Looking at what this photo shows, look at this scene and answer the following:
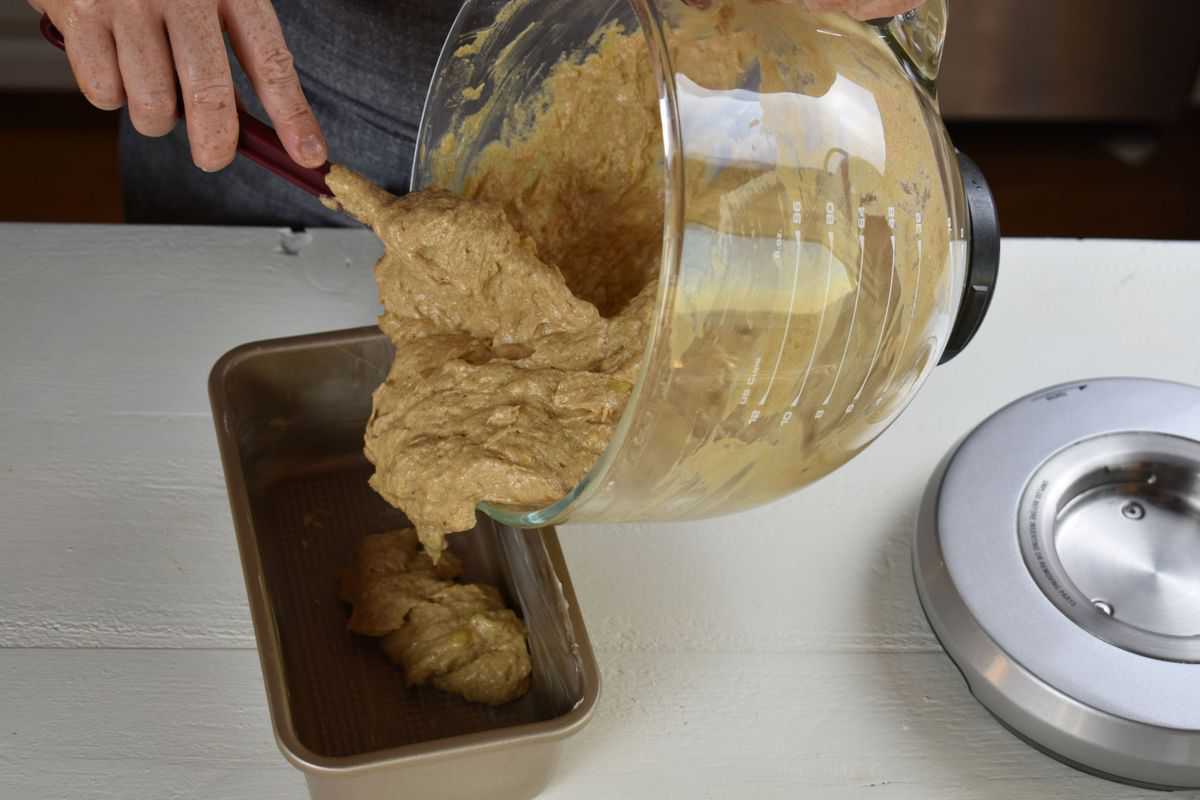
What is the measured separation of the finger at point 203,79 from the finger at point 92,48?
0.04 metres

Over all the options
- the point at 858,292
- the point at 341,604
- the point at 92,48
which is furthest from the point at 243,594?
the point at 858,292

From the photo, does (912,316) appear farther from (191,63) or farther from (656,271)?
(191,63)

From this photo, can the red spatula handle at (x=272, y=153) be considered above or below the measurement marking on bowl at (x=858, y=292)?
below

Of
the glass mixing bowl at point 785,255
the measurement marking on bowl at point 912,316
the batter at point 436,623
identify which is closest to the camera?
the glass mixing bowl at point 785,255

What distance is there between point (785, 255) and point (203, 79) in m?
0.34

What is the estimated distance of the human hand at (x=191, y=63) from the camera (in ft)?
2.35

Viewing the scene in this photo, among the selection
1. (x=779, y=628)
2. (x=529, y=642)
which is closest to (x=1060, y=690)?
(x=779, y=628)

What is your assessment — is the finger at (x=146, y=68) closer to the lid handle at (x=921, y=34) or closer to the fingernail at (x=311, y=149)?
the fingernail at (x=311, y=149)

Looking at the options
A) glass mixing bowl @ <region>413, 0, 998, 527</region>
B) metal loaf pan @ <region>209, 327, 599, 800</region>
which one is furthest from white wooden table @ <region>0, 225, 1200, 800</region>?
glass mixing bowl @ <region>413, 0, 998, 527</region>

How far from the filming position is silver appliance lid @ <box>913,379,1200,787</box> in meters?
0.75

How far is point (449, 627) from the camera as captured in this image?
793 millimetres

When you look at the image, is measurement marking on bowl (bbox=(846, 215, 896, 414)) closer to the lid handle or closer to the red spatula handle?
the lid handle

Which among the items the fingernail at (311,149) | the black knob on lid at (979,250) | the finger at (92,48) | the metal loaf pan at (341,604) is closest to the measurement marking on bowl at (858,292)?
the black knob on lid at (979,250)

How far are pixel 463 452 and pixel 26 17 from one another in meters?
1.62
